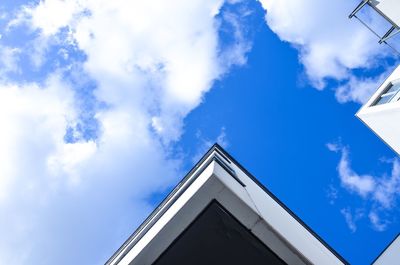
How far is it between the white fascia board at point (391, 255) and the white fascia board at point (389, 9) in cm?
1114

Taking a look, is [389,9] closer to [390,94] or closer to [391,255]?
[390,94]

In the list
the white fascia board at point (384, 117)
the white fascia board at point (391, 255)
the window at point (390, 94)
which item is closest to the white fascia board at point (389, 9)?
the window at point (390, 94)

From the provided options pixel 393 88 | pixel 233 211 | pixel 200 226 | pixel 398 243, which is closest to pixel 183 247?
pixel 200 226

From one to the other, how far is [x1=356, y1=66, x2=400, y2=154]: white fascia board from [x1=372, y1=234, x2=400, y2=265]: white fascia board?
190 inches

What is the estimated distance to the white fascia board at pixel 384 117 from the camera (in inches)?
741

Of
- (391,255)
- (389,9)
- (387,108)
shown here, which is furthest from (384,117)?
(391,255)

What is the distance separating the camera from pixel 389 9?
Answer: 1822 cm

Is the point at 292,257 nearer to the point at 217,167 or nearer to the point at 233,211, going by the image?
the point at 233,211

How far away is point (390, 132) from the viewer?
20.2 metres

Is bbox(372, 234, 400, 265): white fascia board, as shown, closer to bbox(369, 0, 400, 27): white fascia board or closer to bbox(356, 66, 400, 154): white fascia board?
bbox(356, 66, 400, 154): white fascia board

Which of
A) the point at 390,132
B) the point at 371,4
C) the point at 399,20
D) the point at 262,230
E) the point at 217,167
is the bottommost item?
the point at 262,230

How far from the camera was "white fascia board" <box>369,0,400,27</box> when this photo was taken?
58.1ft

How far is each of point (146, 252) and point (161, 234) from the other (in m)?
0.37

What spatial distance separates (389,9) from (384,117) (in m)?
5.32
